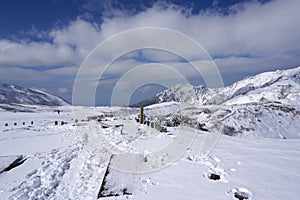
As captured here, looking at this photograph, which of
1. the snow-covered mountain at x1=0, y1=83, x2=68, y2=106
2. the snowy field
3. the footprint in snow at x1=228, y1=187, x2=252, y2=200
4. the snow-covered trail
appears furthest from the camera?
the snow-covered mountain at x1=0, y1=83, x2=68, y2=106

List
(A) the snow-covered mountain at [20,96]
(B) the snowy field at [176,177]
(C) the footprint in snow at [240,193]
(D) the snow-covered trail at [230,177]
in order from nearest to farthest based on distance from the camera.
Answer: (C) the footprint in snow at [240,193], (D) the snow-covered trail at [230,177], (B) the snowy field at [176,177], (A) the snow-covered mountain at [20,96]

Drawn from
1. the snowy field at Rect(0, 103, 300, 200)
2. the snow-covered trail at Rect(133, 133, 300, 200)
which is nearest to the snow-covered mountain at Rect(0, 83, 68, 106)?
the snowy field at Rect(0, 103, 300, 200)

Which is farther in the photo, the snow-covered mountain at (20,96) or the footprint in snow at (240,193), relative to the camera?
the snow-covered mountain at (20,96)

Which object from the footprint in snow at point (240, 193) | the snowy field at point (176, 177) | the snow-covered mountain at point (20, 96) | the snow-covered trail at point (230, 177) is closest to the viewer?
the footprint in snow at point (240, 193)

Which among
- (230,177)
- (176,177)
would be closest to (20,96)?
(176,177)

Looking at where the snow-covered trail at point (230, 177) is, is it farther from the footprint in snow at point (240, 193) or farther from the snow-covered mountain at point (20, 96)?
the snow-covered mountain at point (20, 96)

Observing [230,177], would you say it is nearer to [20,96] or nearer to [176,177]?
[176,177]

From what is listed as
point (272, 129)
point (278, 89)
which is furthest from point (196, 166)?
point (278, 89)

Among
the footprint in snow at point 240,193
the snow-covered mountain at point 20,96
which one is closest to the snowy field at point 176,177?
the footprint in snow at point 240,193

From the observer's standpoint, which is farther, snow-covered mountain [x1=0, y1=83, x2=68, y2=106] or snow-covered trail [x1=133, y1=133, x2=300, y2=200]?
snow-covered mountain [x1=0, y1=83, x2=68, y2=106]

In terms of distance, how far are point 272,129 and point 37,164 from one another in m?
16.5

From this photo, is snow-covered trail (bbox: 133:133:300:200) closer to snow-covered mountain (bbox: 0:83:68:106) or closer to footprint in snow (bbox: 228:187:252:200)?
footprint in snow (bbox: 228:187:252:200)

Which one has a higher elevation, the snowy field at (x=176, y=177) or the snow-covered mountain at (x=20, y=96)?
the snow-covered mountain at (x=20, y=96)

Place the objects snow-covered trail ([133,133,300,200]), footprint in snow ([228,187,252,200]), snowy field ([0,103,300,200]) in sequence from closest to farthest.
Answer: footprint in snow ([228,187,252,200]) < snow-covered trail ([133,133,300,200]) < snowy field ([0,103,300,200])
